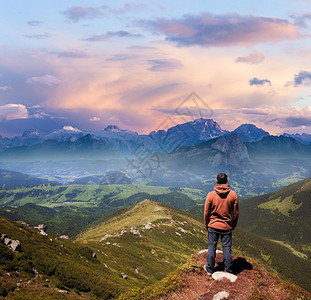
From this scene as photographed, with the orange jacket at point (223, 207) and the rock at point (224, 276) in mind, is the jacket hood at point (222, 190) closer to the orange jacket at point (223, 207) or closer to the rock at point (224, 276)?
the orange jacket at point (223, 207)

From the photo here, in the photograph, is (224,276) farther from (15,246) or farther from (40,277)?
(15,246)

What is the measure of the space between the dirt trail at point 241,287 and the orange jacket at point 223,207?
469 centimetres

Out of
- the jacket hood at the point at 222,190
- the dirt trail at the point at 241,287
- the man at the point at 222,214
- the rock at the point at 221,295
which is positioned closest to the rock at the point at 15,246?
the dirt trail at the point at 241,287

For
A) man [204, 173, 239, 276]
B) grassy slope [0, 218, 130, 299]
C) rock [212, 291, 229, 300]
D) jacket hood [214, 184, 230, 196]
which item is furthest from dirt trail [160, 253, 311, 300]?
grassy slope [0, 218, 130, 299]

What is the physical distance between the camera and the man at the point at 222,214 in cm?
1905

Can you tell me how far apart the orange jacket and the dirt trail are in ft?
15.4

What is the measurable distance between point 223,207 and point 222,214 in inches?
24.7

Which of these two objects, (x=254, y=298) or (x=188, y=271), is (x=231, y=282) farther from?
(x=188, y=271)

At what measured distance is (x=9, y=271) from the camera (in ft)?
121

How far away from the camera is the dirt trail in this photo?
58.7ft

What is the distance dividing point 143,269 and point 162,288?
93515mm

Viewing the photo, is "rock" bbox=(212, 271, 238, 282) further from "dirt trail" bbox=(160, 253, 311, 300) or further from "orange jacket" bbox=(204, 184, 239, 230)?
"orange jacket" bbox=(204, 184, 239, 230)

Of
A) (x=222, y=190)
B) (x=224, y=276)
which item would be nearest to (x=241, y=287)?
(x=224, y=276)

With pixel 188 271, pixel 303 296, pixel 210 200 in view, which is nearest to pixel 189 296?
pixel 188 271
